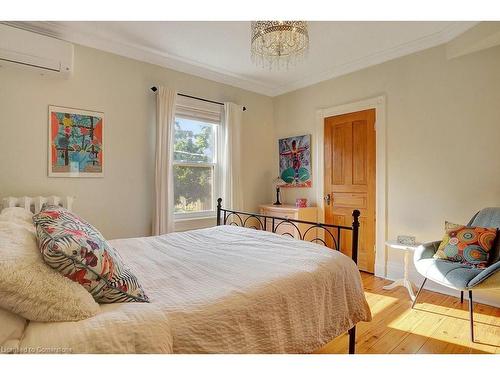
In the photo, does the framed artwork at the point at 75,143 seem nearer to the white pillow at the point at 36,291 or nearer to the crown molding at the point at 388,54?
the white pillow at the point at 36,291

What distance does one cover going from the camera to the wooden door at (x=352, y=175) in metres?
3.38

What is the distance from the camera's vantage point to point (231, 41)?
294 centimetres

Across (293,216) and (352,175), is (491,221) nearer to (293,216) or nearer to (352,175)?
(352,175)

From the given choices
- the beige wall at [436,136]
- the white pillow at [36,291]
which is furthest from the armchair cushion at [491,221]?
the white pillow at [36,291]

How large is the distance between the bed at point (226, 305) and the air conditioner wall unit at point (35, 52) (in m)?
1.73

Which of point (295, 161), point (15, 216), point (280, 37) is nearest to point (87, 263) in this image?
point (15, 216)

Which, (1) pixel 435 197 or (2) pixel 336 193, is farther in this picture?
(2) pixel 336 193

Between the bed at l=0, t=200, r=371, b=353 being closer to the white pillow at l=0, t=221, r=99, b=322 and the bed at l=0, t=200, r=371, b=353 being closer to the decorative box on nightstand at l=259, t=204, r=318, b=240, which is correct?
the white pillow at l=0, t=221, r=99, b=322

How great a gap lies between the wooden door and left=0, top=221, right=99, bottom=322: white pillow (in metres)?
3.11

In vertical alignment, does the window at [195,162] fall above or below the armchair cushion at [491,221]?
above
